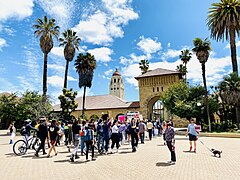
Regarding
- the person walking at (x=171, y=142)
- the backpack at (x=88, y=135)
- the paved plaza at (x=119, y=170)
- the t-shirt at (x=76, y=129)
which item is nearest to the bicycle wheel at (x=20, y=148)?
the paved plaza at (x=119, y=170)

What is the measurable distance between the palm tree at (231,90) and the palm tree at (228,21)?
2400mm

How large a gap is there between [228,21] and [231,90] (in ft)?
30.1

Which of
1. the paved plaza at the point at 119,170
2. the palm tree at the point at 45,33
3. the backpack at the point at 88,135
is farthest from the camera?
the palm tree at the point at 45,33

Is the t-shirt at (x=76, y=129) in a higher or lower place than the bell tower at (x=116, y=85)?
lower

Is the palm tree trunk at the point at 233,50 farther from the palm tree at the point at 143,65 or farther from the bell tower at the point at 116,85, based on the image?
the bell tower at the point at 116,85

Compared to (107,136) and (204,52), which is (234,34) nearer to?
(204,52)

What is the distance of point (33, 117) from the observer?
1175 inches

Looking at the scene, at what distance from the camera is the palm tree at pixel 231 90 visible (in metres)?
23.7

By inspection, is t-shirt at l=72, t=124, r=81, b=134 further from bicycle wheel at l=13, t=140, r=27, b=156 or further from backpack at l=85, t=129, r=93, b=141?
bicycle wheel at l=13, t=140, r=27, b=156

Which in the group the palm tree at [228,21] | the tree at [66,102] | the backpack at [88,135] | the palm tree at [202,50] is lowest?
the backpack at [88,135]

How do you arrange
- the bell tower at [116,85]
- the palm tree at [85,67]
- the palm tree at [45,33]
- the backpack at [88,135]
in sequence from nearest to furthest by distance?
the backpack at [88,135]
the palm tree at [45,33]
the palm tree at [85,67]
the bell tower at [116,85]

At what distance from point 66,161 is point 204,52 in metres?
21.5

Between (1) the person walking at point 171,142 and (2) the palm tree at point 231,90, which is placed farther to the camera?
(2) the palm tree at point 231,90

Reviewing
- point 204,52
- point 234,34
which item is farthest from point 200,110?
point 234,34
